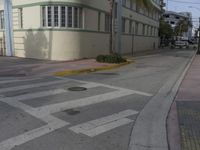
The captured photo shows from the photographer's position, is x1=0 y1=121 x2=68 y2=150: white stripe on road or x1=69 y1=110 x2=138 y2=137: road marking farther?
x1=69 y1=110 x2=138 y2=137: road marking

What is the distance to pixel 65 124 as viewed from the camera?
5891 millimetres

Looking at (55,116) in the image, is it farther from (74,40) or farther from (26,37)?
(26,37)

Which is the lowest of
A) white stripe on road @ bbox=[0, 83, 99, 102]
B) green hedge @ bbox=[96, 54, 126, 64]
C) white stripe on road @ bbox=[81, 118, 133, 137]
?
white stripe on road @ bbox=[81, 118, 133, 137]

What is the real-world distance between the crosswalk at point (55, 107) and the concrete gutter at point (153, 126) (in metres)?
0.37

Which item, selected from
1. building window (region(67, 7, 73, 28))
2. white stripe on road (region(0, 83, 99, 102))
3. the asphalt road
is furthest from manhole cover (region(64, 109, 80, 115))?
building window (region(67, 7, 73, 28))

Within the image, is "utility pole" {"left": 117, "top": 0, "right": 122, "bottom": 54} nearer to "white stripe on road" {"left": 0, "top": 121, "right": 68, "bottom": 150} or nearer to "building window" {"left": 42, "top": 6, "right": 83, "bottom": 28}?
"building window" {"left": 42, "top": 6, "right": 83, "bottom": 28}

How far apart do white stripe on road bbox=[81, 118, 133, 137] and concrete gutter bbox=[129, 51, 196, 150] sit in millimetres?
281

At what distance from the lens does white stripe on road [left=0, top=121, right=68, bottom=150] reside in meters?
4.75

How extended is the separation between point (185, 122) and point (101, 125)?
5.82 feet

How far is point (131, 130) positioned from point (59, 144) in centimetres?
152

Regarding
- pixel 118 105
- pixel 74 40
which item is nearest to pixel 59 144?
pixel 118 105

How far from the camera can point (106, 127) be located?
5.79 m

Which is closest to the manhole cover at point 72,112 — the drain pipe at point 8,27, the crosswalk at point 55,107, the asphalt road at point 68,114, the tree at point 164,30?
the asphalt road at point 68,114

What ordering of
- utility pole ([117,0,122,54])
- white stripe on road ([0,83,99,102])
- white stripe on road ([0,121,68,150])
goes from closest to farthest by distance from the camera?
white stripe on road ([0,121,68,150])
white stripe on road ([0,83,99,102])
utility pole ([117,0,122,54])
